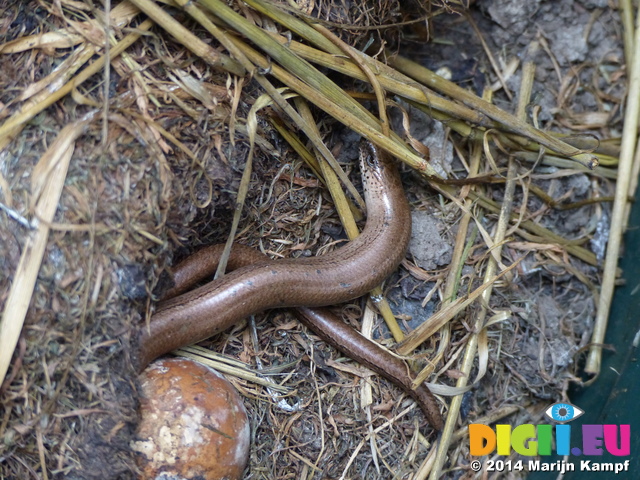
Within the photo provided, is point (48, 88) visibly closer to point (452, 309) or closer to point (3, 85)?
point (3, 85)

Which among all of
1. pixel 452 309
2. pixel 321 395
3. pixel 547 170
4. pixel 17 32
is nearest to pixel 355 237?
pixel 452 309

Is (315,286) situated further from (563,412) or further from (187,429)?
(563,412)

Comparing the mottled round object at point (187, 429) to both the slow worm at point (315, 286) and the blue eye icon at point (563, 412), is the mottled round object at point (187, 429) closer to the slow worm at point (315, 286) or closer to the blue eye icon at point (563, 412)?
the slow worm at point (315, 286)

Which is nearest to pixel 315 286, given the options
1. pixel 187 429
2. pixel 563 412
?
→ pixel 187 429

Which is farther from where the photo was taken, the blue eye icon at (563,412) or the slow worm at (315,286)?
the blue eye icon at (563,412)

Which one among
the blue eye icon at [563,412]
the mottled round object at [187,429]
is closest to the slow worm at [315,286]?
the mottled round object at [187,429]

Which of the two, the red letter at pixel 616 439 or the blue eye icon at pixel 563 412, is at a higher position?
the red letter at pixel 616 439

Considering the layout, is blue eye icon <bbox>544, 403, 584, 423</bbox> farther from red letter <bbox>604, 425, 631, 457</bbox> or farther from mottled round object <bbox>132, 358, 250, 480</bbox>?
mottled round object <bbox>132, 358, 250, 480</bbox>
